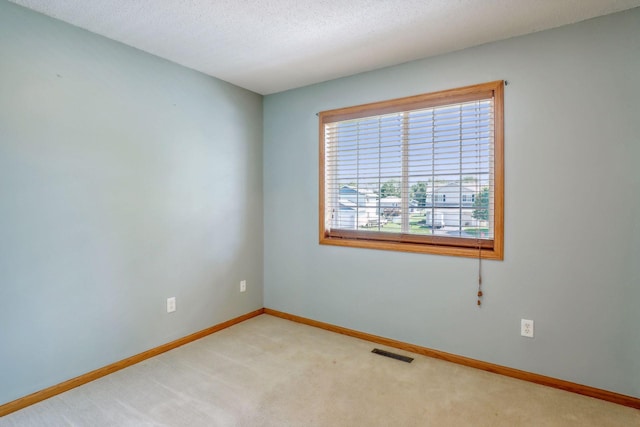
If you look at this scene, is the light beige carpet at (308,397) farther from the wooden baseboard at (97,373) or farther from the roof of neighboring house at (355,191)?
the roof of neighboring house at (355,191)

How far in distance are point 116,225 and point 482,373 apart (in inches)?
112

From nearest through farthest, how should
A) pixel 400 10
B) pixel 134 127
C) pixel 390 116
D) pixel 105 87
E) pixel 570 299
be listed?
pixel 400 10, pixel 570 299, pixel 105 87, pixel 134 127, pixel 390 116

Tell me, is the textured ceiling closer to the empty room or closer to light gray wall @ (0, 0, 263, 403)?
the empty room

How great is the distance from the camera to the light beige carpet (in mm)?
1858

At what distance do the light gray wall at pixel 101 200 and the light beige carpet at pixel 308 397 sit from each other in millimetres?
337

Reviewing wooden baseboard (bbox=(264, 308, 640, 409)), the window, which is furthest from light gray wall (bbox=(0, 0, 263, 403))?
wooden baseboard (bbox=(264, 308, 640, 409))

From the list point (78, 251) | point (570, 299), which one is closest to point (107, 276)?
point (78, 251)

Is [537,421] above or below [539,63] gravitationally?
below

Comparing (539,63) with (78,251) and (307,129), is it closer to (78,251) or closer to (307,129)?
(307,129)

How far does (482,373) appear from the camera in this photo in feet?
7.82

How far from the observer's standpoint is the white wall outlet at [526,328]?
7.50 ft

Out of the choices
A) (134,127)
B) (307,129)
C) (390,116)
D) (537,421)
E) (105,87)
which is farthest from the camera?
(307,129)

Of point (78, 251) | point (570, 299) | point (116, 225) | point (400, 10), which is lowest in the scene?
point (570, 299)

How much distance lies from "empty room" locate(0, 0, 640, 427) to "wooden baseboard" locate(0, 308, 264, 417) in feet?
0.04
